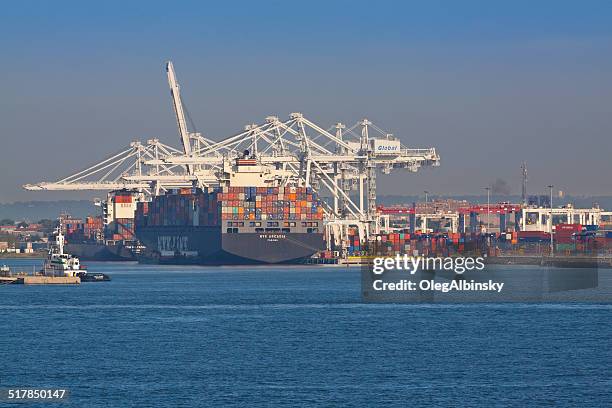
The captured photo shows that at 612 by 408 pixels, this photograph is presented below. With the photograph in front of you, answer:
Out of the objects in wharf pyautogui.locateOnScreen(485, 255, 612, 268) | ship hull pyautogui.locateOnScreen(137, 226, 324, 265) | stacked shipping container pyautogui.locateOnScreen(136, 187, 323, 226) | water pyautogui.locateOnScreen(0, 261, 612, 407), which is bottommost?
water pyautogui.locateOnScreen(0, 261, 612, 407)

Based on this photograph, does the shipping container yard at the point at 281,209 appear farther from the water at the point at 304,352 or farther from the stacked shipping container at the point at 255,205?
the water at the point at 304,352

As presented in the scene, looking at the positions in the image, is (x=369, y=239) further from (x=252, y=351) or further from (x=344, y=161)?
(x=252, y=351)

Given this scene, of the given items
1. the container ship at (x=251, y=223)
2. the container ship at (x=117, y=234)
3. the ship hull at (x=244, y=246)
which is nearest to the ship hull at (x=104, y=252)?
the container ship at (x=117, y=234)

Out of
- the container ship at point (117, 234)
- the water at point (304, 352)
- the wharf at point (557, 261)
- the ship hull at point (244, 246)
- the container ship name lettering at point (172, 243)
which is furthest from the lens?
the container ship at point (117, 234)

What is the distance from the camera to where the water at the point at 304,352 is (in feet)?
127

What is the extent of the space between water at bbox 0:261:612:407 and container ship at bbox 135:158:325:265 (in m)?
59.6

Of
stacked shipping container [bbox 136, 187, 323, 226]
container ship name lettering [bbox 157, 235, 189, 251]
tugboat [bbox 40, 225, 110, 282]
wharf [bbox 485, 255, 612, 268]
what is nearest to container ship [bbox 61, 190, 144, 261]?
container ship name lettering [bbox 157, 235, 189, 251]

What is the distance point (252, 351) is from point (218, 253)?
94.0 metres

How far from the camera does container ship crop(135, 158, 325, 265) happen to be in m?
139

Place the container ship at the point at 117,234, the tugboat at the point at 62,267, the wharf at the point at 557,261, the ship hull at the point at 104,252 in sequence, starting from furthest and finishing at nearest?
the container ship at the point at 117,234
the ship hull at the point at 104,252
the wharf at the point at 557,261
the tugboat at the point at 62,267

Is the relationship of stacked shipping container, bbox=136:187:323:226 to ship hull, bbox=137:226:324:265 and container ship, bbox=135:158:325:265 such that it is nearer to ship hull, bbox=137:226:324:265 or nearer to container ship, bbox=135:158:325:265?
container ship, bbox=135:158:325:265

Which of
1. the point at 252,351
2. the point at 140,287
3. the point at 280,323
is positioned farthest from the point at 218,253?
the point at 252,351

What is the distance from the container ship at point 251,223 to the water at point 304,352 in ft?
196

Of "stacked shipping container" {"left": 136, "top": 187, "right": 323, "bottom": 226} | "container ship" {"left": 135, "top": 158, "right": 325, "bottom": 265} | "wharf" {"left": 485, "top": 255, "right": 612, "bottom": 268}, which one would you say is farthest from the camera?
"wharf" {"left": 485, "top": 255, "right": 612, "bottom": 268}
